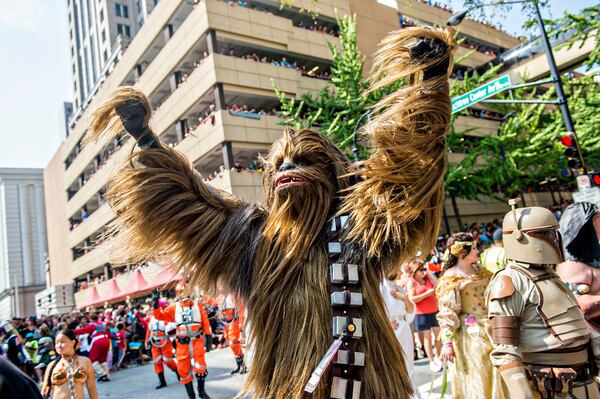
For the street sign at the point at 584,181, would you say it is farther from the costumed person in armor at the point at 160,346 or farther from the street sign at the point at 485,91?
the costumed person in armor at the point at 160,346

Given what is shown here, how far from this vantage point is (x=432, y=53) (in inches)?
87.7

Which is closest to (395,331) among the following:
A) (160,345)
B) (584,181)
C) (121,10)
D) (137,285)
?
(160,345)

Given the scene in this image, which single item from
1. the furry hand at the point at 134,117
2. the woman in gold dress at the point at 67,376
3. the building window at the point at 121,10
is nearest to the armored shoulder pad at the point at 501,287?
the furry hand at the point at 134,117

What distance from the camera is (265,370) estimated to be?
7.77 feet

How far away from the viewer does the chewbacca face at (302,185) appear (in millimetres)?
2498

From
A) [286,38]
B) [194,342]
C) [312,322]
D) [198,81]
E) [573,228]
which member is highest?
[286,38]

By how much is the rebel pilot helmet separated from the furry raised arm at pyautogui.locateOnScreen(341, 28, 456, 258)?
2.88 feet

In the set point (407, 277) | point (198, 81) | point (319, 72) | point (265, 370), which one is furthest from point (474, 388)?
point (319, 72)

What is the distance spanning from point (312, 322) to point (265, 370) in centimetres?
35

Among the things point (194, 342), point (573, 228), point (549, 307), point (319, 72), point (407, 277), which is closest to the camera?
point (549, 307)

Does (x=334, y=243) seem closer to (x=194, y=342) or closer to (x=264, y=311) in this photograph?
(x=264, y=311)

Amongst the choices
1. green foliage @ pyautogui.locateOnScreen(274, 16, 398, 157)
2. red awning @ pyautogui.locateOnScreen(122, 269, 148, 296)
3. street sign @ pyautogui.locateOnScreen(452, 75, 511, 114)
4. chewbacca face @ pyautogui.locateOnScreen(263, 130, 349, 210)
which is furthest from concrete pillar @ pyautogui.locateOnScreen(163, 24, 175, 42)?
chewbacca face @ pyautogui.locateOnScreen(263, 130, 349, 210)

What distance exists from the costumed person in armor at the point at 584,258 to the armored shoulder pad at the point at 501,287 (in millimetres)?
674

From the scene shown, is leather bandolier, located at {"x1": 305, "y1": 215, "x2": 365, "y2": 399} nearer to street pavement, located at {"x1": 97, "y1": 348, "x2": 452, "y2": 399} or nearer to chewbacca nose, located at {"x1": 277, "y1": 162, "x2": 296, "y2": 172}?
chewbacca nose, located at {"x1": 277, "y1": 162, "x2": 296, "y2": 172}
